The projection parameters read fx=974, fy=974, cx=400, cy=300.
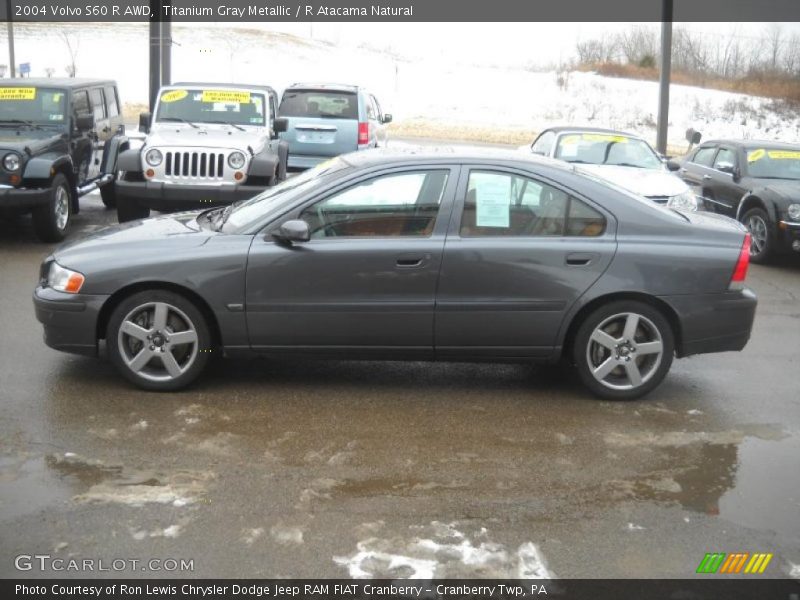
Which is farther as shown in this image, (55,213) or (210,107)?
(210,107)

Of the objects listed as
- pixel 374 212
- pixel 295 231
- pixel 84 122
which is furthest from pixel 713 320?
pixel 84 122

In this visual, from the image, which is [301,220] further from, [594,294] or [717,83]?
[717,83]

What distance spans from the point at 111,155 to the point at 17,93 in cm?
164

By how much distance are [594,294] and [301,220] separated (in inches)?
72.2

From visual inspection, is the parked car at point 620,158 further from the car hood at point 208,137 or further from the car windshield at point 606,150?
the car hood at point 208,137

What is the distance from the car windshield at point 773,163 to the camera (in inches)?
485

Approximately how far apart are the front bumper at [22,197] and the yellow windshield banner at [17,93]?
170cm

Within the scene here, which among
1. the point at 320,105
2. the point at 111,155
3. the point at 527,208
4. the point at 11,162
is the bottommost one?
the point at 527,208

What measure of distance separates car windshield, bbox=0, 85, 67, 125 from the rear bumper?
8.42m

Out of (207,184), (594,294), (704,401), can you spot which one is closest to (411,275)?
(594,294)

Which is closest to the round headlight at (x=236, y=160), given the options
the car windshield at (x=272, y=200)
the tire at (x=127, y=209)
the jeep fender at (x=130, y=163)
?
the jeep fender at (x=130, y=163)

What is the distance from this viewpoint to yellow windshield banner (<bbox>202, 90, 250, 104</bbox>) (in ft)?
42.6

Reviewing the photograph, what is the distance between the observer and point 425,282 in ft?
19.3

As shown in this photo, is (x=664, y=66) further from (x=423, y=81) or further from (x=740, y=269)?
(x=423, y=81)
